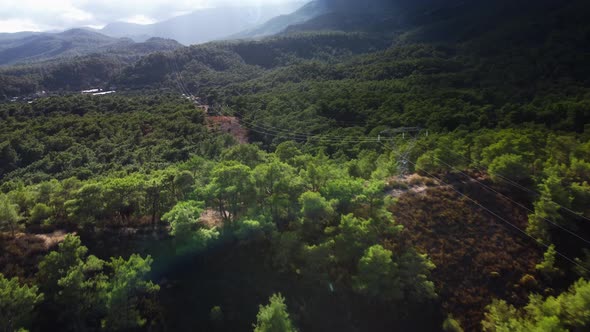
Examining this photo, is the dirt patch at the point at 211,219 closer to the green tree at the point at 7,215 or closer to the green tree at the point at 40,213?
the green tree at the point at 40,213

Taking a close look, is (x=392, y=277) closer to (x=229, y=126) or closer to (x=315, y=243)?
(x=315, y=243)

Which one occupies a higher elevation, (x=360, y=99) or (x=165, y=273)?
(x=360, y=99)

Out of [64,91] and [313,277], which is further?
[64,91]

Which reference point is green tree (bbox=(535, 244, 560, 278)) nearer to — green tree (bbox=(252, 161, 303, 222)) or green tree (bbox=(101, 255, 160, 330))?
green tree (bbox=(252, 161, 303, 222))

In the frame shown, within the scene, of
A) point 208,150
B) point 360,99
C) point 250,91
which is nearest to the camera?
point 208,150

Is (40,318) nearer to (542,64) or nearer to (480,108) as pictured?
(480,108)

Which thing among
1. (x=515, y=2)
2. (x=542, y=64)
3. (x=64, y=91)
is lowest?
(x=64, y=91)

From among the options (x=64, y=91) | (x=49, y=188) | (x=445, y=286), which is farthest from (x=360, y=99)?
(x=64, y=91)
